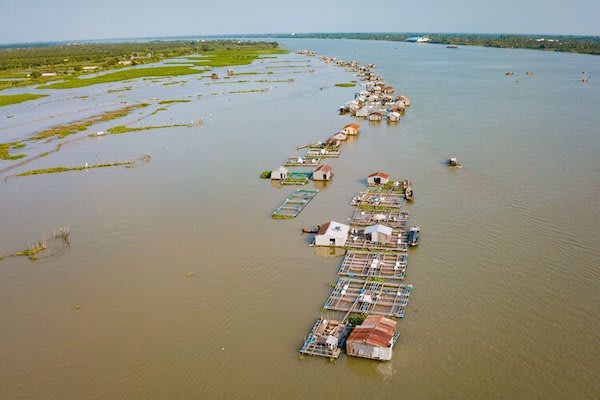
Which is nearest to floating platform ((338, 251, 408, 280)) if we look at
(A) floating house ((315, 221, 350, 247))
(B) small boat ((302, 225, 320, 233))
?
(A) floating house ((315, 221, 350, 247))

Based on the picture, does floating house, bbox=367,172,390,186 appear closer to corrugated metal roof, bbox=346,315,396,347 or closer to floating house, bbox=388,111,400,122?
corrugated metal roof, bbox=346,315,396,347

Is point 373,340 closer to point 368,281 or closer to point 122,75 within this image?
point 368,281

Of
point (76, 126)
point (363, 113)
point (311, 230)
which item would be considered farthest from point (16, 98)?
point (311, 230)

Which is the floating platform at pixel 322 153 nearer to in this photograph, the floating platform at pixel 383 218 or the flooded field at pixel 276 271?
the flooded field at pixel 276 271

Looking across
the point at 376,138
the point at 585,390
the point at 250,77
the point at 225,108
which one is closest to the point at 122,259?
the point at 585,390

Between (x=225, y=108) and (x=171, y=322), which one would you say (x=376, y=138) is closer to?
(x=225, y=108)

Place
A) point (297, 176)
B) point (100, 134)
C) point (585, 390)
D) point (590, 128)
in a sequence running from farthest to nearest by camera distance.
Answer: point (100, 134)
point (590, 128)
point (297, 176)
point (585, 390)
